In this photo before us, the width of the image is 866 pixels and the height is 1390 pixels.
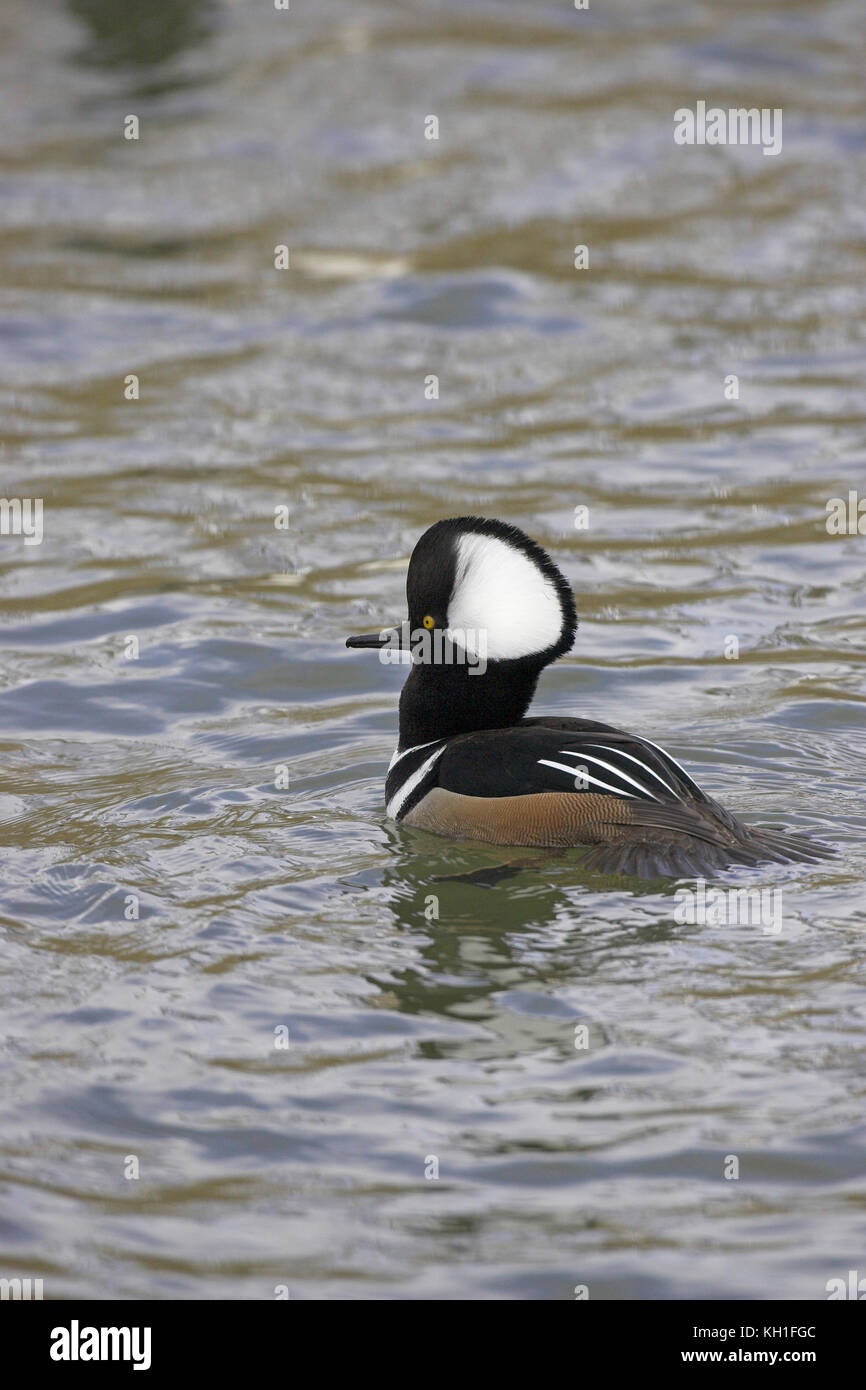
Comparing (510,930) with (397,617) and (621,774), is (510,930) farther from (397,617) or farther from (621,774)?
(397,617)

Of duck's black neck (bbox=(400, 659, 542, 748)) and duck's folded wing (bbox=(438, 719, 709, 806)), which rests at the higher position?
duck's black neck (bbox=(400, 659, 542, 748))

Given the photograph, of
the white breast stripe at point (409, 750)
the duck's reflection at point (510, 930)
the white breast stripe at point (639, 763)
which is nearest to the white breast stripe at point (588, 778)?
the white breast stripe at point (639, 763)

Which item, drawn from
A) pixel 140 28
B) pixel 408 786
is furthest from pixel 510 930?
pixel 140 28

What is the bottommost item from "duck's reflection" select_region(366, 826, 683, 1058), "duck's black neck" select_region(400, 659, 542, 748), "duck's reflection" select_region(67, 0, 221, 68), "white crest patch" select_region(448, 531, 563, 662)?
"duck's reflection" select_region(366, 826, 683, 1058)

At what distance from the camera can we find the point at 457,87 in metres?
19.3

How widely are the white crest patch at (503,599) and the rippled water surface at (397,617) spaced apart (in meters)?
0.80

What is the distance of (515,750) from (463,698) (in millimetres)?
494

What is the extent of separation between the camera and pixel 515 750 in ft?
20.6

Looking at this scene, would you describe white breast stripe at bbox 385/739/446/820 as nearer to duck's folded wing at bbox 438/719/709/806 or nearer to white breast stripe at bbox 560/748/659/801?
duck's folded wing at bbox 438/719/709/806

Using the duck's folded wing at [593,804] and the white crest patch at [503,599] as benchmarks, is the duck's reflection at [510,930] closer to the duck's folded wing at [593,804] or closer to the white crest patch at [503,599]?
the duck's folded wing at [593,804]

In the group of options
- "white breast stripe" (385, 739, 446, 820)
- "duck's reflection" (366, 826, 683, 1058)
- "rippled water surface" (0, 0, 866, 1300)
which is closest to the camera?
"rippled water surface" (0, 0, 866, 1300)

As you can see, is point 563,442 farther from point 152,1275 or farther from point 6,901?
point 152,1275

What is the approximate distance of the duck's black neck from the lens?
661 cm

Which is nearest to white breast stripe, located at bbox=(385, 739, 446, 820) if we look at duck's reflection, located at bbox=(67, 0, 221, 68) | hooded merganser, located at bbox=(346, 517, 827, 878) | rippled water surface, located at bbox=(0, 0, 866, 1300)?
hooded merganser, located at bbox=(346, 517, 827, 878)
